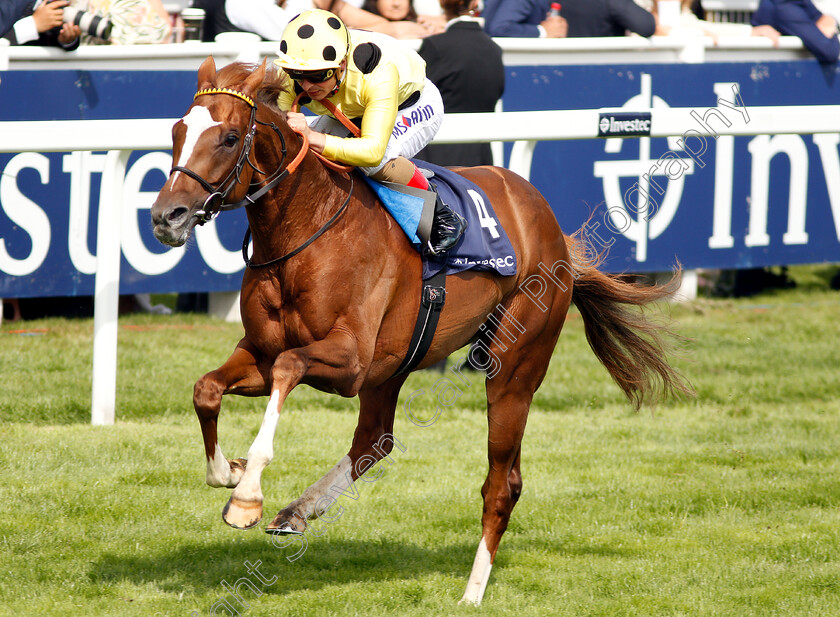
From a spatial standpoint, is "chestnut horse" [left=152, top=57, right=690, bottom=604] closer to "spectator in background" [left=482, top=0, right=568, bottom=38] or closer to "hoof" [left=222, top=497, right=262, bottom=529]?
"hoof" [left=222, top=497, right=262, bottom=529]

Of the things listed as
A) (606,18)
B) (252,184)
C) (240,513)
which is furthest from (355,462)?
(606,18)

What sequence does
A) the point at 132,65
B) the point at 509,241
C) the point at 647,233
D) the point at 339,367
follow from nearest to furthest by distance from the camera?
the point at 339,367 < the point at 509,241 < the point at 132,65 < the point at 647,233

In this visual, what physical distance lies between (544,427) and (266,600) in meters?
2.90

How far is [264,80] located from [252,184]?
0.35m

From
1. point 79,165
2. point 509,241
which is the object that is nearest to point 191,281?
point 79,165

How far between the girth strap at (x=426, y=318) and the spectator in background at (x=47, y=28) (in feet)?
13.2

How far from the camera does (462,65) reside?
7.07 meters

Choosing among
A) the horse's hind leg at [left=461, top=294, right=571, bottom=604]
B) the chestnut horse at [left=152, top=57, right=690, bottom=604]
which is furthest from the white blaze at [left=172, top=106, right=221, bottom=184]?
the horse's hind leg at [left=461, top=294, right=571, bottom=604]

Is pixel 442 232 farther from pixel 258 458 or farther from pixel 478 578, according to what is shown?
pixel 478 578

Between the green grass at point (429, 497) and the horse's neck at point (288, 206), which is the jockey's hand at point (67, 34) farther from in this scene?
the horse's neck at point (288, 206)

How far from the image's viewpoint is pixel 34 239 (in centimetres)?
712

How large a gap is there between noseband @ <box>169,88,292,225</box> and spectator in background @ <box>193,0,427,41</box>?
4241mm

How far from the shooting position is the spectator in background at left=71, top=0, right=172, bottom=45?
771cm

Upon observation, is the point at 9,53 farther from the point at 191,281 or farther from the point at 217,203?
the point at 217,203
